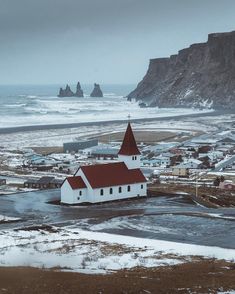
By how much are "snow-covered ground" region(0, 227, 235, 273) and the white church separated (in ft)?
28.8

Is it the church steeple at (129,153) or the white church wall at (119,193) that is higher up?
the church steeple at (129,153)

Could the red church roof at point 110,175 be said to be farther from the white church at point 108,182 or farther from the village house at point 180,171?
the village house at point 180,171

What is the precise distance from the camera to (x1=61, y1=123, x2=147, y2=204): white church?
3950 cm

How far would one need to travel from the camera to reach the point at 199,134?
99.2m

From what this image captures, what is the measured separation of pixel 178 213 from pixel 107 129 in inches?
2879

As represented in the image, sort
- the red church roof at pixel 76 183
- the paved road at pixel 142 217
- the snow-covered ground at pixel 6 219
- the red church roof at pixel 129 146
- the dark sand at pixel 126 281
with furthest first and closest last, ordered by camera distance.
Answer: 1. the red church roof at pixel 129 146
2. the red church roof at pixel 76 183
3. the snow-covered ground at pixel 6 219
4. the paved road at pixel 142 217
5. the dark sand at pixel 126 281

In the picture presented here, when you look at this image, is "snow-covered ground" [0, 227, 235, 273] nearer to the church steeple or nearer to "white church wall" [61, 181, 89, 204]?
"white church wall" [61, 181, 89, 204]

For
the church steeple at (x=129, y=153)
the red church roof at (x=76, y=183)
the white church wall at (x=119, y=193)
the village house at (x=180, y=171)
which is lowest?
the village house at (x=180, y=171)

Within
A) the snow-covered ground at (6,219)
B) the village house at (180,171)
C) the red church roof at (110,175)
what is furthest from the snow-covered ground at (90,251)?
the village house at (180,171)

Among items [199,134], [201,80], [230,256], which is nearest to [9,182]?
[230,256]

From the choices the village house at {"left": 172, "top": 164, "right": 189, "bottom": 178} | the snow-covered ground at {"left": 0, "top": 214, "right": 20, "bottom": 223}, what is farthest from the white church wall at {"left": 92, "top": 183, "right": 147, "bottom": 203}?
the village house at {"left": 172, "top": 164, "right": 189, "bottom": 178}

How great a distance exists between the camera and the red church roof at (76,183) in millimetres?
39250

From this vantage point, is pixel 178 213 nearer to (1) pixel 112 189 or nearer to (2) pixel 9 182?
(1) pixel 112 189

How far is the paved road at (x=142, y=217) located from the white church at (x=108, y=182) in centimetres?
95
